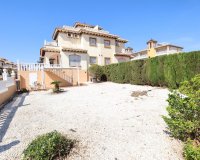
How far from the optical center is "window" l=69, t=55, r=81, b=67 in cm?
2103

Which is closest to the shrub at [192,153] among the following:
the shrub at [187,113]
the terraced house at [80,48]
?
the shrub at [187,113]

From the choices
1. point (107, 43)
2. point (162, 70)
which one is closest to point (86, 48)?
point (107, 43)

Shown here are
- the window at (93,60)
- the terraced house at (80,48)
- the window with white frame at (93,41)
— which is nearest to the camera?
the terraced house at (80,48)

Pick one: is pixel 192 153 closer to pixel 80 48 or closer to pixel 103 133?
pixel 103 133

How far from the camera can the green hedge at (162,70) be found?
30.3 ft

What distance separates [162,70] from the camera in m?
11.2

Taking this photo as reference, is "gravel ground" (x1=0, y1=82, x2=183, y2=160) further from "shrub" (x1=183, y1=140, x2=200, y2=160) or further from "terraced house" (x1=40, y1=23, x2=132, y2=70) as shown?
"terraced house" (x1=40, y1=23, x2=132, y2=70)

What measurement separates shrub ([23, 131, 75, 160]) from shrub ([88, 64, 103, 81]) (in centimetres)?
1583

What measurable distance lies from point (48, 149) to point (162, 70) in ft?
34.5

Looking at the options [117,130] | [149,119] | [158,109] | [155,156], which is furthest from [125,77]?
[155,156]

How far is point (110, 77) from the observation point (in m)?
18.5

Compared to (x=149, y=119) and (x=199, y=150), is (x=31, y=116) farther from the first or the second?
(x=199, y=150)

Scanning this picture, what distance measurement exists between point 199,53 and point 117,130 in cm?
800

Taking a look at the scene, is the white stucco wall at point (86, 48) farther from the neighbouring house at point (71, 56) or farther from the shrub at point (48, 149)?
the shrub at point (48, 149)
